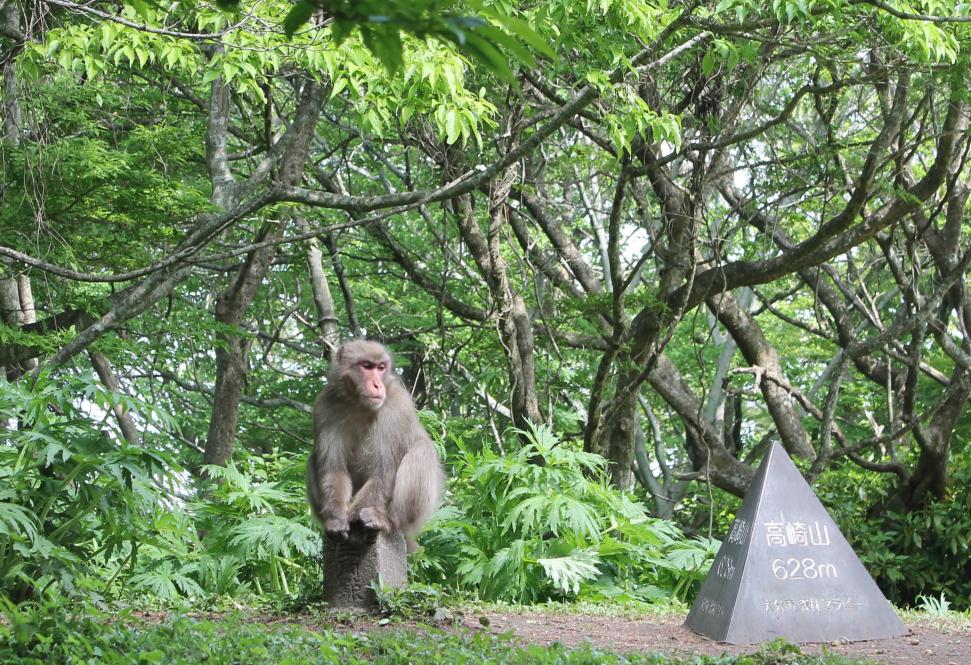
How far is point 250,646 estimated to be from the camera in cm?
449

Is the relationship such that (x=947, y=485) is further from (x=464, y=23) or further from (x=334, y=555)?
(x=464, y=23)

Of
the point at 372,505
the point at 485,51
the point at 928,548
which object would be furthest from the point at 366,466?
the point at 928,548

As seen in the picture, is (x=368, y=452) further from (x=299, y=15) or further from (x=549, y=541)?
(x=299, y=15)

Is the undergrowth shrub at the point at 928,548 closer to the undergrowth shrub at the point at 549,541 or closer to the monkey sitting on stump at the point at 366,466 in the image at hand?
the undergrowth shrub at the point at 549,541

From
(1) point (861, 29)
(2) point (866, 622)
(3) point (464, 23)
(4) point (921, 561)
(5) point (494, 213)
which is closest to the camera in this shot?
(3) point (464, 23)

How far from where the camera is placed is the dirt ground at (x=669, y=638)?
557cm

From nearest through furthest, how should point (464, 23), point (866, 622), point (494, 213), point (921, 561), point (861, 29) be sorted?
point (464, 23)
point (866, 622)
point (861, 29)
point (494, 213)
point (921, 561)

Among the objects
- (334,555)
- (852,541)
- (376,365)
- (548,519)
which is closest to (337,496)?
(334,555)

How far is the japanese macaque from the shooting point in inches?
244

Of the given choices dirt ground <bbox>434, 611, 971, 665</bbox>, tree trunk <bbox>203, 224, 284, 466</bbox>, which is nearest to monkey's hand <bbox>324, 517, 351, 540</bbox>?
dirt ground <bbox>434, 611, 971, 665</bbox>

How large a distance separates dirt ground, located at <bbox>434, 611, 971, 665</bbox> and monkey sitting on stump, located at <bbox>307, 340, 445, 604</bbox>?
72 centimetres

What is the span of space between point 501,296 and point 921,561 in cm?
570

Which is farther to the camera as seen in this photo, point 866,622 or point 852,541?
point 852,541

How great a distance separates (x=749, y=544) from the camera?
621 cm
